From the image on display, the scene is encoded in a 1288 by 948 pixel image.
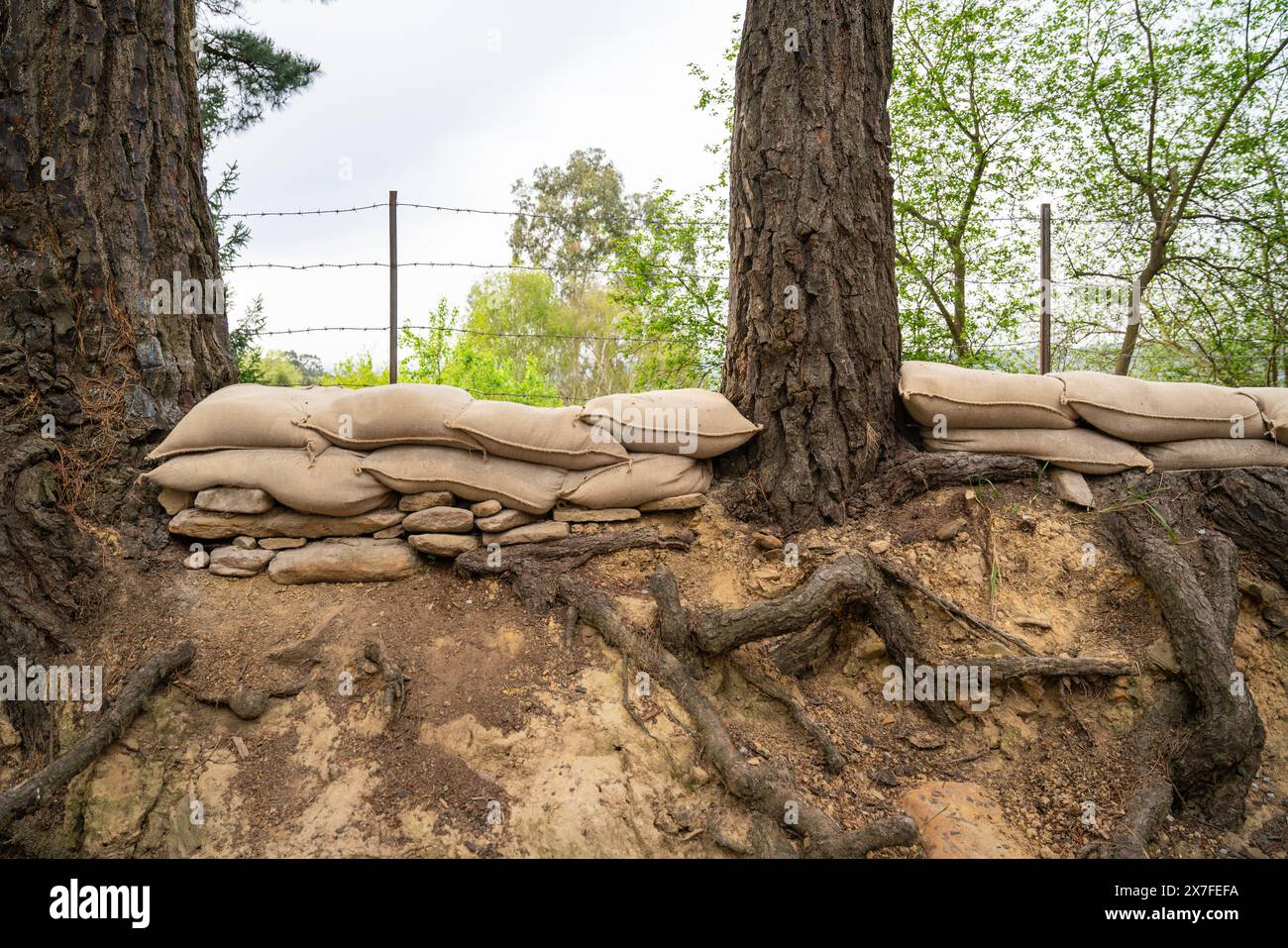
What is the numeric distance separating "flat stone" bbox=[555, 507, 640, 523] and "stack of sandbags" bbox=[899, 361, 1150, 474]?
4.27ft

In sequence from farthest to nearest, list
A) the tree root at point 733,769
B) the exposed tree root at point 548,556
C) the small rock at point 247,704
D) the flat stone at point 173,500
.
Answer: the flat stone at point 173,500
the exposed tree root at point 548,556
the small rock at point 247,704
the tree root at point 733,769

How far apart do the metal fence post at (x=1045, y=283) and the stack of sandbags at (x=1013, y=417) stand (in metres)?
2.64

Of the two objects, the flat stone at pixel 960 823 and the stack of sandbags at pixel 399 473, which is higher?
the stack of sandbags at pixel 399 473

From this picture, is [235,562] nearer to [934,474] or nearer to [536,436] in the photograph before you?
[536,436]

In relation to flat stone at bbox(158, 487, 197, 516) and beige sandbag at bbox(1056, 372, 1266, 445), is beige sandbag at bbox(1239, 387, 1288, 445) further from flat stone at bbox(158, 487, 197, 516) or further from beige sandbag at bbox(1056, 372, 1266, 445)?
flat stone at bbox(158, 487, 197, 516)

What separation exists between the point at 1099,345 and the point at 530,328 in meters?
11.3

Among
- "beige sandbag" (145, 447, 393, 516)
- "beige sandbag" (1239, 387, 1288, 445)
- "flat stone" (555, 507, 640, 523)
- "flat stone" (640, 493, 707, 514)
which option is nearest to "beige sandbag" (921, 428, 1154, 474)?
"beige sandbag" (1239, 387, 1288, 445)

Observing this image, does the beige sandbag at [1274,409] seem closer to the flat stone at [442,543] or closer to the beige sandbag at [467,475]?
the beige sandbag at [467,475]

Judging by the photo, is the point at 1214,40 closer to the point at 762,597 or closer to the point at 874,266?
the point at 874,266

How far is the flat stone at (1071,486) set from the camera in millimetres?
2807

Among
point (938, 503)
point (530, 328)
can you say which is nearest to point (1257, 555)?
point (938, 503)

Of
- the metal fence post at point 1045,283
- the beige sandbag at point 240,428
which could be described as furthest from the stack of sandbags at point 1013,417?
the metal fence post at point 1045,283

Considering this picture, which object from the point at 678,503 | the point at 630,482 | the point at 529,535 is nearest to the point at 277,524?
the point at 529,535

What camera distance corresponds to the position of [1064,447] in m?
2.87
